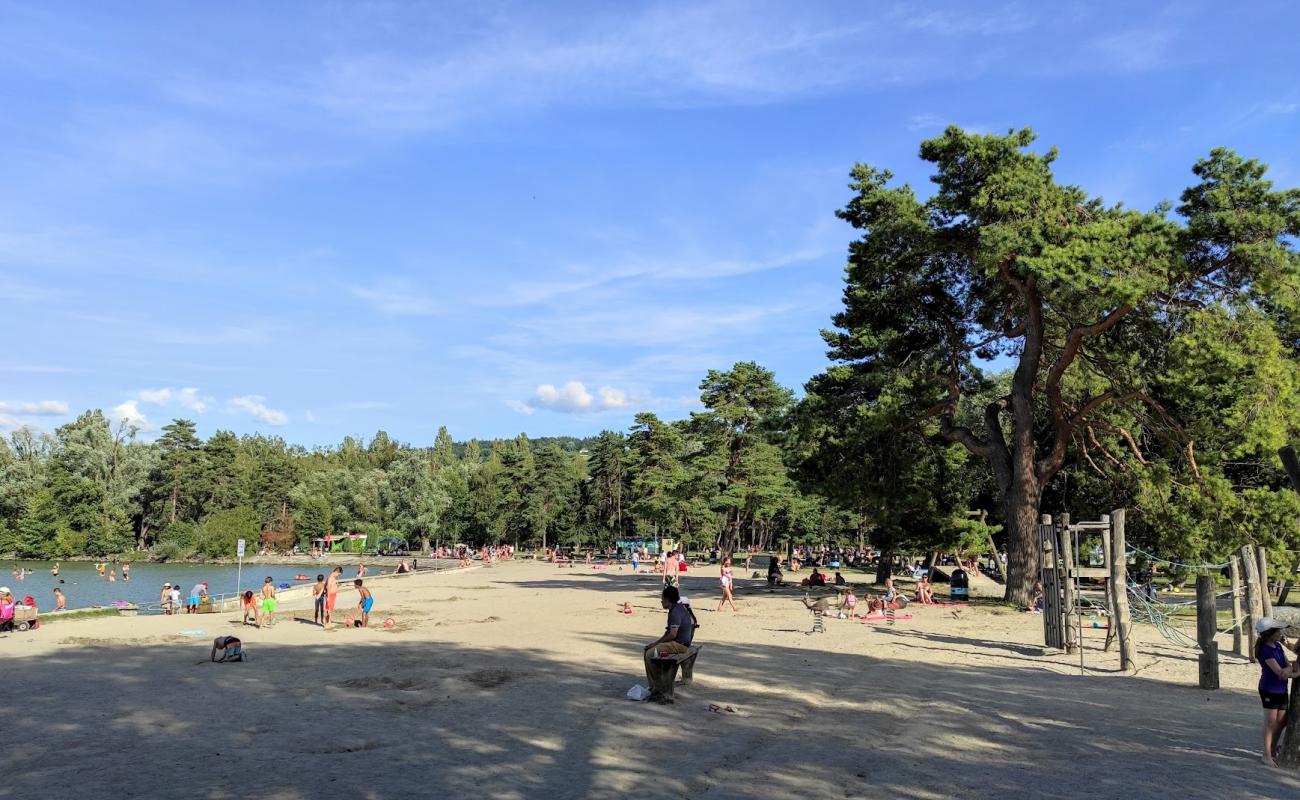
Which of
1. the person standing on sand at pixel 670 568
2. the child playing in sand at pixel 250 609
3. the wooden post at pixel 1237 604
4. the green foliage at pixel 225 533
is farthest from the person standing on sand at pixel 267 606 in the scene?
the green foliage at pixel 225 533

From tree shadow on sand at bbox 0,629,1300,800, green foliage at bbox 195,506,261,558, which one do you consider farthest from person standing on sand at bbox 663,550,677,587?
green foliage at bbox 195,506,261,558

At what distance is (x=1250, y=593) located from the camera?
56.3 feet

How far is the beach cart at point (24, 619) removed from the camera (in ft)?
69.8

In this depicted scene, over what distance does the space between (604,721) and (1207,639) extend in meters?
9.76

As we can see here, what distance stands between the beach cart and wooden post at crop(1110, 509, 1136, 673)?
984 inches

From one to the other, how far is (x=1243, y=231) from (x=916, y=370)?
32.7 ft

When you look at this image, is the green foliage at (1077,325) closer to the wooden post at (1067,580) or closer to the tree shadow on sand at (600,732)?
the wooden post at (1067,580)

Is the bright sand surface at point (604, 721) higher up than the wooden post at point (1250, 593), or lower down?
lower down

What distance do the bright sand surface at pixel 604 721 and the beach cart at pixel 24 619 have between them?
2.89m

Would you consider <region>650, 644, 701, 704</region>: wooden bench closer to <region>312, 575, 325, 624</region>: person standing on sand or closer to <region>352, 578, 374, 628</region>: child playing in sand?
<region>352, 578, 374, 628</region>: child playing in sand

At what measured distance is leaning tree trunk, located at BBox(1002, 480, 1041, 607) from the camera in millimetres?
27328

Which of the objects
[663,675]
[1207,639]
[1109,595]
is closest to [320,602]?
[663,675]

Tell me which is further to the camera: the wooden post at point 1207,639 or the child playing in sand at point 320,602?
the child playing in sand at point 320,602

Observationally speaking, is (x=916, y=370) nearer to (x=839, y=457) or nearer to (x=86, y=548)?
(x=839, y=457)
